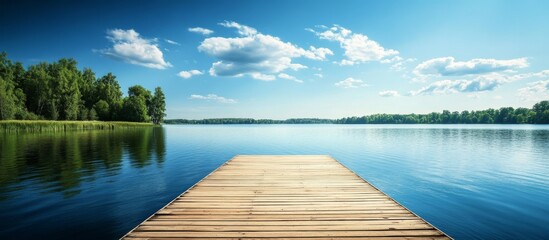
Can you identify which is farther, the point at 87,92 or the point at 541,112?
the point at 541,112

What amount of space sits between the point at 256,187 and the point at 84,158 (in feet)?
57.2

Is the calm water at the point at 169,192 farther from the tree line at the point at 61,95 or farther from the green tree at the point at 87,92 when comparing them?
the green tree at the point at 87,92

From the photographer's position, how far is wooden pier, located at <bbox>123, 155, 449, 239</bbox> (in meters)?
5.20

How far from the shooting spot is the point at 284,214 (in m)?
6.28

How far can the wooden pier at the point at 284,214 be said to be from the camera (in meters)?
5.20

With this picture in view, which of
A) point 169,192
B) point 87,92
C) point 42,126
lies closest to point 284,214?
point 169,192

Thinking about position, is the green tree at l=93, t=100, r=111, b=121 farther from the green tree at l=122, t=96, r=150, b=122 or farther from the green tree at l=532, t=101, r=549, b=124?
the green tree at l=532, t=101, r=549, b=124

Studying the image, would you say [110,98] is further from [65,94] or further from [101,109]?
[65,94]

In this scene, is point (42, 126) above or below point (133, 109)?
below

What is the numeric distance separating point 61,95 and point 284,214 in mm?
93872

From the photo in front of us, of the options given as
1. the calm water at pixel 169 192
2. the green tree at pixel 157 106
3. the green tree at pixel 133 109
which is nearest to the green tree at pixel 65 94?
the green tree at pixel 133 109

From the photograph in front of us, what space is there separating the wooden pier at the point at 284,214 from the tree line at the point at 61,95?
73.7m

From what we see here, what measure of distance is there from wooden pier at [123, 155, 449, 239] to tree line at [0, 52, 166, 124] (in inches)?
2902

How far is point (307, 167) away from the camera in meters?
13.5
